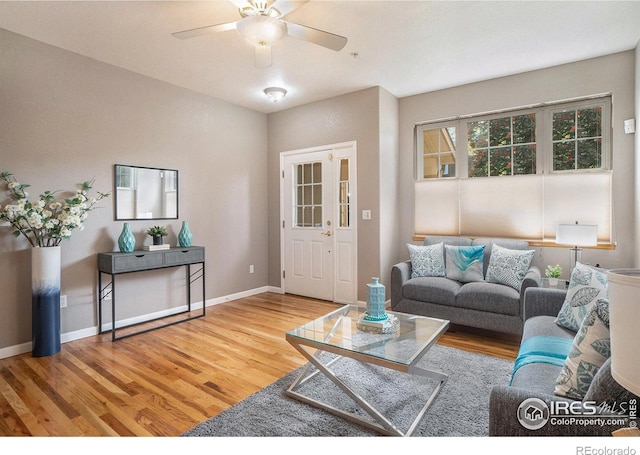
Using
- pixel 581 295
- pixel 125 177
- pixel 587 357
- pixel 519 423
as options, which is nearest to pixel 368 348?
pixel 519 423

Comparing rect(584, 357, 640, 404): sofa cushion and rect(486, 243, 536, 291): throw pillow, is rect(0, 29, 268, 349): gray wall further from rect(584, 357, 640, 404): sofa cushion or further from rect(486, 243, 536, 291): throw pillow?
rect(584, 357, 640, 404): sofa cushion

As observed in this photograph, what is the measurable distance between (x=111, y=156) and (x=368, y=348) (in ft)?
10.6

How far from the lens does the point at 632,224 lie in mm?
3275

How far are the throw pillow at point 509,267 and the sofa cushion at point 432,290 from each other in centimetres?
36

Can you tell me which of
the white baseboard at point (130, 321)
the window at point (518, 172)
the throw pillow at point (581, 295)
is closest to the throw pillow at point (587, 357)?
the throw pillow at point (581, 295)

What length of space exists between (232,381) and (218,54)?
291 centimetres

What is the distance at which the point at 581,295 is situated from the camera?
7.16 feet

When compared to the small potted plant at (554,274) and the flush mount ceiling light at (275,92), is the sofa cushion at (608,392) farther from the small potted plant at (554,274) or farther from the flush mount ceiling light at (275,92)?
the flush mount ceiling light at (275,92)

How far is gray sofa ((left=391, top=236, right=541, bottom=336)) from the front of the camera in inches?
123

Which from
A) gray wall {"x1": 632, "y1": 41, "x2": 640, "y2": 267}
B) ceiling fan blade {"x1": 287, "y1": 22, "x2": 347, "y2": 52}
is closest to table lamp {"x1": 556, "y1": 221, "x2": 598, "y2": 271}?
gray wall {"x1": 632, "y1": 41, "x2": 640, "y2": 267}

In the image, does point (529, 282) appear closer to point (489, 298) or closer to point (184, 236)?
point (489, 298)

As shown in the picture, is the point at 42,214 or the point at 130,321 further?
the point at 130,321

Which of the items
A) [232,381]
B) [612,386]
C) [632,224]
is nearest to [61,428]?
[232,381]

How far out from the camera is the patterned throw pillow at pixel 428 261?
377 centimetres
